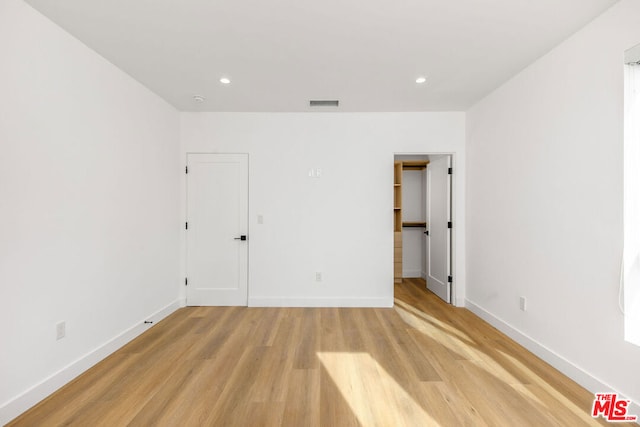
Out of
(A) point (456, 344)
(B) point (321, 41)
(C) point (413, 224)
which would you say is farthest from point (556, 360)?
(C) point (413, 224)

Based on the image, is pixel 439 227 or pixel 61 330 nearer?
pixel 61 330

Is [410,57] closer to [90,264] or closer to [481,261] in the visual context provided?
[481,261]

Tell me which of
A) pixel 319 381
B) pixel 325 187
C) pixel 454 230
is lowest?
Result: pixel 319 381

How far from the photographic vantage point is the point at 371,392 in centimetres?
208

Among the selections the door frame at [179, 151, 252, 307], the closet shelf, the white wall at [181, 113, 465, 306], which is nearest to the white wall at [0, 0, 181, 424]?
the door frame at [179, 151, 252, 307]

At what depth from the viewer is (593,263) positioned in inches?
83.2

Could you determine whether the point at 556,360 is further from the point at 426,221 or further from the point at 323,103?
the point at 323,103

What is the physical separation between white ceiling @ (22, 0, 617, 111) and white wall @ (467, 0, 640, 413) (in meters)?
0.26

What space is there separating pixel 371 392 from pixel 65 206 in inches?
107

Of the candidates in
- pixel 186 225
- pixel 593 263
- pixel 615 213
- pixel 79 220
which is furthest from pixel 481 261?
pixel 79 220

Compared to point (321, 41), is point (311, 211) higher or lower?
lower

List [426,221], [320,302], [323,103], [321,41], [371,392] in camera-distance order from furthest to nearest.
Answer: [426,221]
[320,302]
[323,103]
[321,41]
[371,392]

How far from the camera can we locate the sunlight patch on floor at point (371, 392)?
1814mm

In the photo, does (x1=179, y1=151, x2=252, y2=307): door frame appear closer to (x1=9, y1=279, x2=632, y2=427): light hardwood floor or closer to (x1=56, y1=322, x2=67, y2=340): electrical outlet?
(x1=9, y1=279, x2=632, y2=427): light hardwood floor
